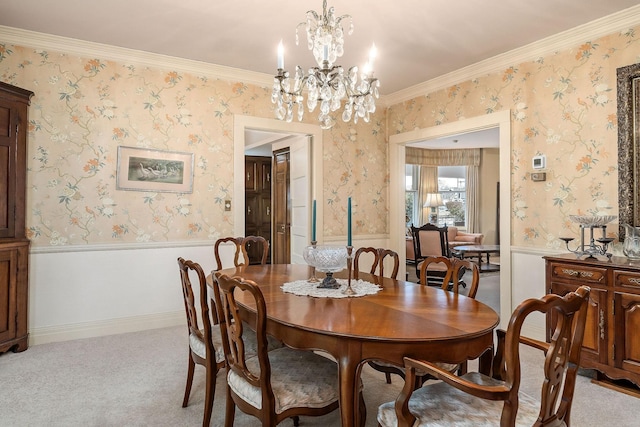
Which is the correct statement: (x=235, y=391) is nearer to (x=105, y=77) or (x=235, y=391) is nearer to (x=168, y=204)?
(x=168, y=204)

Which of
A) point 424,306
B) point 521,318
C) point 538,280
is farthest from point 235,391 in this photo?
point 538,280

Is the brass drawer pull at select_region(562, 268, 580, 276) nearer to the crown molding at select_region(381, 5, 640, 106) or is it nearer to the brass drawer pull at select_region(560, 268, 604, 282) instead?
the brass drawer pull at select_region(560, 268, 604, 282)

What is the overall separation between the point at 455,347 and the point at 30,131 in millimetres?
3689

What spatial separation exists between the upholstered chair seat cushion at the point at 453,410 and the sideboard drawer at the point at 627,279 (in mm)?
1524

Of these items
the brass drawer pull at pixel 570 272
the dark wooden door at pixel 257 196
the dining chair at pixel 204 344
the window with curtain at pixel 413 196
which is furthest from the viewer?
the window with curtain at pixel 413 196

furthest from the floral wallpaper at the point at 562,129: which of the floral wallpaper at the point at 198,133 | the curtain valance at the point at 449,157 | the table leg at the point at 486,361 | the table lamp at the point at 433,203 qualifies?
the table lamp at the point at 433,203

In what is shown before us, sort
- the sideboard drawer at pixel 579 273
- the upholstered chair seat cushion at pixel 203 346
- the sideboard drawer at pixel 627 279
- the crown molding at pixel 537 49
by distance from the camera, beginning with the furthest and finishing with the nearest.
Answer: the crown molding at pixel 537 49
the sideboard drawer at pixel 579 273
the sideboard drawer at pixel 627 279
the upholstered chair seat cushion at pixel 203 346

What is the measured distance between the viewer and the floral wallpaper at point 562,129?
3.12m

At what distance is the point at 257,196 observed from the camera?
822 cm

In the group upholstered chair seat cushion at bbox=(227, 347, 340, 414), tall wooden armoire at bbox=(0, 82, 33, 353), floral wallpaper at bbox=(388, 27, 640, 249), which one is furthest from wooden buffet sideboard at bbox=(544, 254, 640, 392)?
tall wooden armoire at bbox=(0, 82, 33, 353)

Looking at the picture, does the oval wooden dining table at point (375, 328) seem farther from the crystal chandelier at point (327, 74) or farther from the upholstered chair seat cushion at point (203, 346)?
the crystal chandelier at point (327, 74)

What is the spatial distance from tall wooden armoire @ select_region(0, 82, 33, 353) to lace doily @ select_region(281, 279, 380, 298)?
233 cm

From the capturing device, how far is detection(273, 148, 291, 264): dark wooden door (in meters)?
5.98

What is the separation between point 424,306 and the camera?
187 cm
